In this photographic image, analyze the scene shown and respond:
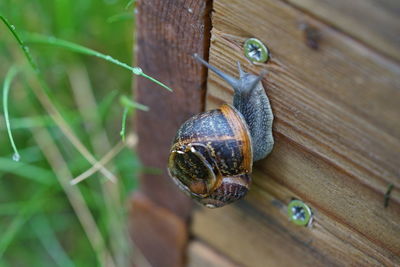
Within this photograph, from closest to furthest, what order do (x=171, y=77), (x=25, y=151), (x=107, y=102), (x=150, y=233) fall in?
(x=171, y=77)
(x=107, y=102)
(x=150, y=233)
(x=25, y=151)

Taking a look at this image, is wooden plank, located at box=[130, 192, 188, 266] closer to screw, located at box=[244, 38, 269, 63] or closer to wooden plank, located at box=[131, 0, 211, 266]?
wooden plank, located at box=[131, 0, 211, 266]

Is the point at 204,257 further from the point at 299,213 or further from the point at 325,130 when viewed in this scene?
the point at 325,130

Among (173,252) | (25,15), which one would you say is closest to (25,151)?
(25,15)

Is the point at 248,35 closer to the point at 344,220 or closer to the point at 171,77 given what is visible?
the point at 171,77

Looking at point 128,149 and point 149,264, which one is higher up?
point 128,149

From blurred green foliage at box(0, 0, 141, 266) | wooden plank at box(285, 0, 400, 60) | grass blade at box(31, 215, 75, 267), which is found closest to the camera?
wooden plank at box(285, 0, 400, 60)

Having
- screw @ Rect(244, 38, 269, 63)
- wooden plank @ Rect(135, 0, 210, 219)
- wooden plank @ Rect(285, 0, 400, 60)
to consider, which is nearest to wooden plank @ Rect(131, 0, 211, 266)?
wooden plank @ Rect(135, 0, 210, 219)

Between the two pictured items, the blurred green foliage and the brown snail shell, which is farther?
the blurred green foliage

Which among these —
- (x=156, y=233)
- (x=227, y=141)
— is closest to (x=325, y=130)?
(x=227, y=141)
